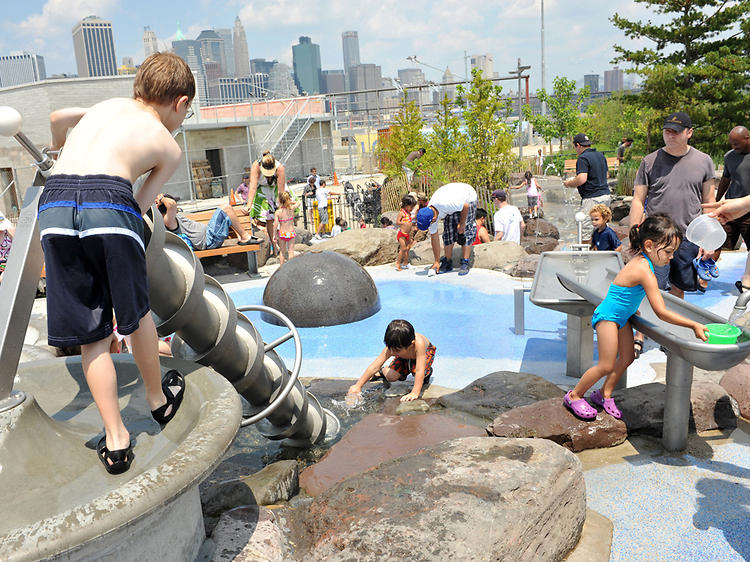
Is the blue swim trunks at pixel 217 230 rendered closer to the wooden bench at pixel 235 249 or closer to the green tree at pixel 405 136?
the wooden bench at pixel 235 249

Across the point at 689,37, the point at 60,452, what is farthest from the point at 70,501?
the point at 689,37

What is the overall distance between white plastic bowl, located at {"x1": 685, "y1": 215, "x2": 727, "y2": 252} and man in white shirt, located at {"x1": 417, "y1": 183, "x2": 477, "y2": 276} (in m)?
6.00

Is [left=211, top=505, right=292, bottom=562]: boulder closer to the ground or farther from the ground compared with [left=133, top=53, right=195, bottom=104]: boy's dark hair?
closer to the ground

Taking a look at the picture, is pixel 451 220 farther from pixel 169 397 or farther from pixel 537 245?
pixel 169 397

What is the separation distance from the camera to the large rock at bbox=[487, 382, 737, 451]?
4.43 meters

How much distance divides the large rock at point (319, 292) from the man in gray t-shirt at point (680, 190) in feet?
13.2

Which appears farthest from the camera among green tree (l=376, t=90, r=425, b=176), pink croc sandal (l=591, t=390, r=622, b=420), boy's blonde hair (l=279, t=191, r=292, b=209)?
green tree (l=376, t=90, r=425, b=176)

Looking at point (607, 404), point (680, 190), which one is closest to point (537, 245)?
point (680, 190)

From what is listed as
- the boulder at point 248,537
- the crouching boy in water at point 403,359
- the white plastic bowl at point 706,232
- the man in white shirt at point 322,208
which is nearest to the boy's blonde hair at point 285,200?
the crouching boy in water at point 403,359

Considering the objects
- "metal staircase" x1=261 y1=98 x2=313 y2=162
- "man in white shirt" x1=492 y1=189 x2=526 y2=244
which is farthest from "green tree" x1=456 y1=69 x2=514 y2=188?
"metal staircase" x1=261 y1=98 x2=313 y2=162

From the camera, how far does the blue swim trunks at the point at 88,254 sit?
2.42 meters

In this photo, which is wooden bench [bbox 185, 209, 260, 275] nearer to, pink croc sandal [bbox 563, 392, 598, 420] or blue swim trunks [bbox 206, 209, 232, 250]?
blue swim trunks [bbox 206, 209, 232, 250]

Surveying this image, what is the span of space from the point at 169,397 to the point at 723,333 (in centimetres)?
306

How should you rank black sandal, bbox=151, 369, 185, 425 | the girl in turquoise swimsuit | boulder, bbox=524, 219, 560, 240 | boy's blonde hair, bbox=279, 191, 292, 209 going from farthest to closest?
boulder, bbox=524, 219, 560, 240 < boy's blonde hair, bbox=279, 191, 292, 209 < the girl in turquoise swimsuit < black sandal, bbox=151, 369, 185, 425
